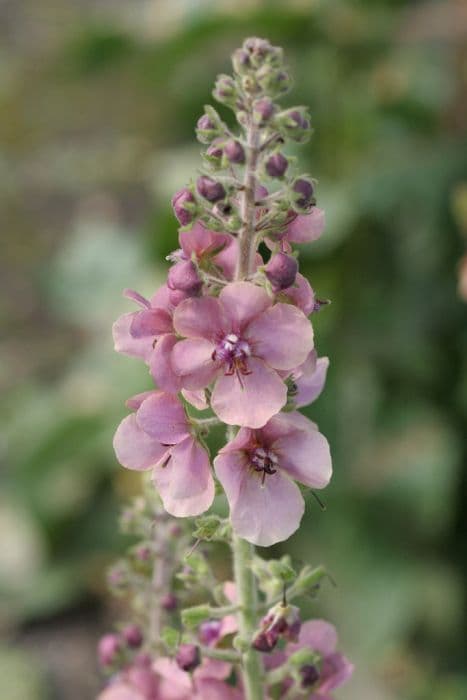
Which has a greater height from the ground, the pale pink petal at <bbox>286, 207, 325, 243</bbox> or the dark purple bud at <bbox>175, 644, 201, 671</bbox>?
the pale pink petal at <bbox>286, 207, 325, 243</bbox>

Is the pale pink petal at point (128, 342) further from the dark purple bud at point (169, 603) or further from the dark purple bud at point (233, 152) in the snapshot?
the dark purple bud at point (169, 603)

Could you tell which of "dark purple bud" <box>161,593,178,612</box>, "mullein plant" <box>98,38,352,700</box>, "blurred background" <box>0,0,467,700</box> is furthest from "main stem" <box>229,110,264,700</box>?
"blurred background" <box>0,0,467,700</box>

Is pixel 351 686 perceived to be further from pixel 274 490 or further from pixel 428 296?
pixel 274 490

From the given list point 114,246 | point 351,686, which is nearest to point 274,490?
point 351,686

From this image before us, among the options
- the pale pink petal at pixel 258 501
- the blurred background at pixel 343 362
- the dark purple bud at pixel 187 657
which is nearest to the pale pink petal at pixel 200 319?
the pale pink petal at pixel 258 501

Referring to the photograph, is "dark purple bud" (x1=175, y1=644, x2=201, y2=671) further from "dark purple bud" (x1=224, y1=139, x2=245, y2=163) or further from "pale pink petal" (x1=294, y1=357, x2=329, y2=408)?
"dark purple bud" (x1=224, y1=139, x2=245, y2=163)

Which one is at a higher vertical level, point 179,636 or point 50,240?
point 179,636

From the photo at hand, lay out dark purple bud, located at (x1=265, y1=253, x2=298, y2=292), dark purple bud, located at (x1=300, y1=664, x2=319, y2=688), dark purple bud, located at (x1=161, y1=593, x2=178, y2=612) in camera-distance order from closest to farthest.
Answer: dark purple bud, located at (x1=265, y1=253, x2=298, y2=292) < dark purple bud, located at (x1=300, y1=664, x2=319, y2=688) < dark purple bud, located at (x1=161, y1=593, x2=178, y2=612)
